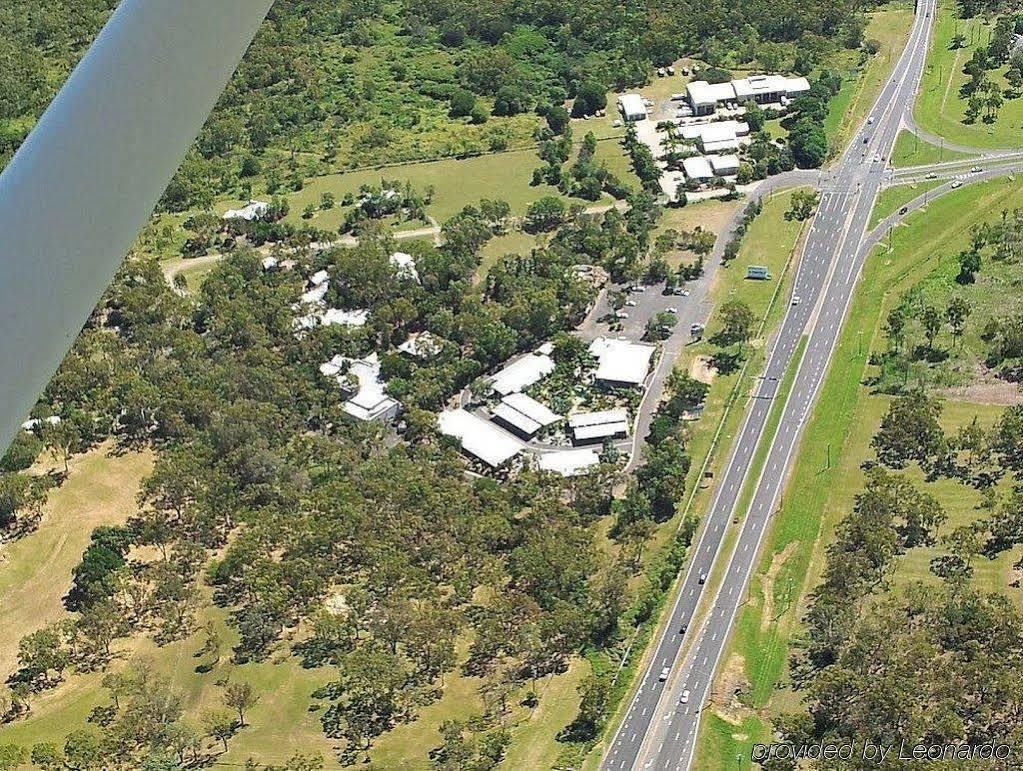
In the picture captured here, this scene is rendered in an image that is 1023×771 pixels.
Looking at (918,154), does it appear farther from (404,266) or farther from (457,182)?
(404,266)

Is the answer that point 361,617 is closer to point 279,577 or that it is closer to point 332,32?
point 279,577

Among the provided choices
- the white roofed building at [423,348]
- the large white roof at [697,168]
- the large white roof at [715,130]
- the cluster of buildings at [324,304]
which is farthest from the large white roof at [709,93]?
the white roofed building at [423,348]

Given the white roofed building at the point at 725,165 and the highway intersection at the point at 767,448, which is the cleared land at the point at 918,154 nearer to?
the highway intersection at the point at 767,448

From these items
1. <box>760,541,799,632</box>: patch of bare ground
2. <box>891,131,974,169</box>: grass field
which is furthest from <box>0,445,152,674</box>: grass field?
<box>891,131,974,169</box>: grass field

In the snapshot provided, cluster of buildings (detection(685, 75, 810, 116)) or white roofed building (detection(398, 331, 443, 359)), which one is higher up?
white roofed building (detection(398, 331, 443, 359))

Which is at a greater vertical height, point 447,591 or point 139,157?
point 139,157

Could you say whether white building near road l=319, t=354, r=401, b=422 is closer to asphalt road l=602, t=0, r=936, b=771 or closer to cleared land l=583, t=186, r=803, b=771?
cleared land l=583, t=186, r=803, b=771

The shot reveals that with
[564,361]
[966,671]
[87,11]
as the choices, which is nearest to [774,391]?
[564,361]

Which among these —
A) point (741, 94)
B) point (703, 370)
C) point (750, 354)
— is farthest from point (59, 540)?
point (741, 94)
